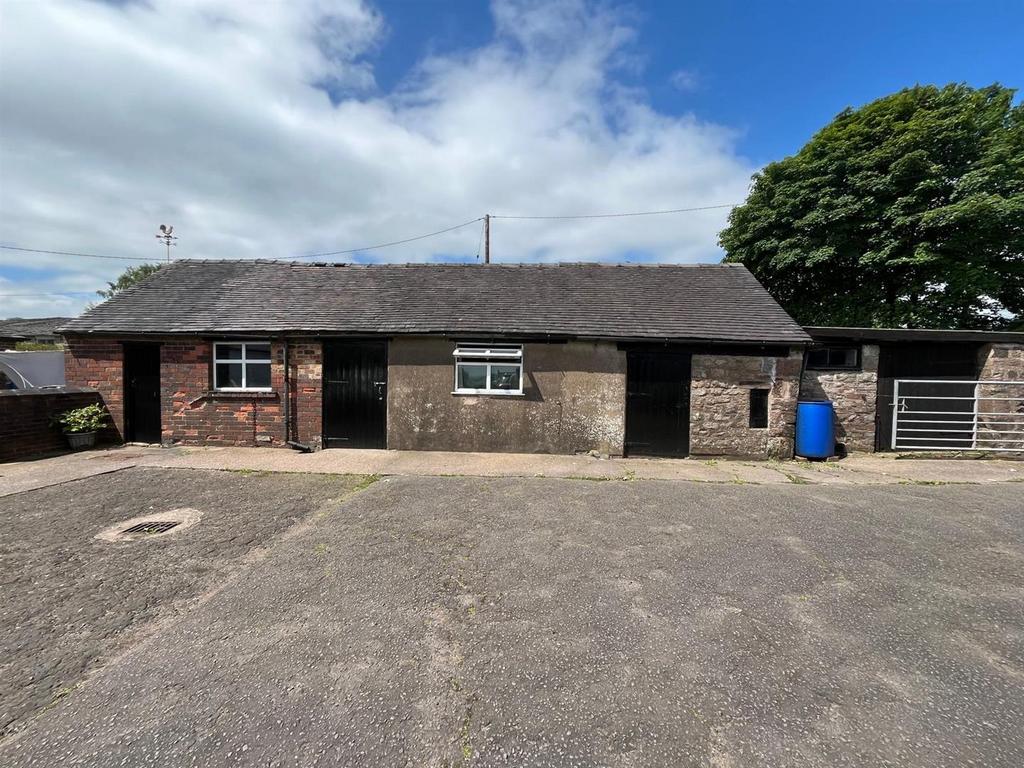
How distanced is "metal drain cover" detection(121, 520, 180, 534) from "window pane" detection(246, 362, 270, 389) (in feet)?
16.4

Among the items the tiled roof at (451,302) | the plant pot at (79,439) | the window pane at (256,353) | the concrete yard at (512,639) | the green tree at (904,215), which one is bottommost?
the concrete yard at (512,639)

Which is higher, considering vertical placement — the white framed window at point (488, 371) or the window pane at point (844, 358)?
the window pane at point (844, 358)

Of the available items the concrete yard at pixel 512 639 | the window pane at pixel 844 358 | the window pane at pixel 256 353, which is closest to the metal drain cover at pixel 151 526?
the concrete yard at pixel 512 639

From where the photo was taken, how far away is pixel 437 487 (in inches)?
249

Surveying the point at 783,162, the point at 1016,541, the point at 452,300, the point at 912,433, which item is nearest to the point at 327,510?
the point at 452,300

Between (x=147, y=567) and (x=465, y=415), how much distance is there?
578 cm

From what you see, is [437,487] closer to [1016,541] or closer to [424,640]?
[424,640]

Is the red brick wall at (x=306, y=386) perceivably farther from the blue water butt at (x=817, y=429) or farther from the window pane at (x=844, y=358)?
the window pane at (x=844, y=358)

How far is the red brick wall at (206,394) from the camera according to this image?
908 centimetres

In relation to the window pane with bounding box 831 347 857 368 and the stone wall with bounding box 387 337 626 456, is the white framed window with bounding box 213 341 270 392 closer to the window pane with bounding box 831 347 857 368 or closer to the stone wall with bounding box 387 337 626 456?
the stone wall with bounding box 387 337 626 456

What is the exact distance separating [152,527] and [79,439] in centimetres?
628

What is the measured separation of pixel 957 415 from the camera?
9.27 metres

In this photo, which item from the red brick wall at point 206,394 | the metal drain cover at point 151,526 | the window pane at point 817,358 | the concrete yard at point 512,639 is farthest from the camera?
the window pane at point 817,358

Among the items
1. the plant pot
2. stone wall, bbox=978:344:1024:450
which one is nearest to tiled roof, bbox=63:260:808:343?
the plant pot
